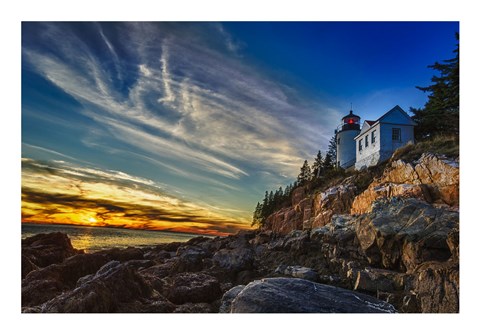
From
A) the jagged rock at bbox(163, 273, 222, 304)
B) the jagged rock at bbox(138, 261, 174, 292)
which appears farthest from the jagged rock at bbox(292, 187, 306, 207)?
the jagged rock at bbox(163, 273, 222, 304)

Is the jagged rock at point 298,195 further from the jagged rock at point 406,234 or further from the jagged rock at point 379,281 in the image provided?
the jagged rock at point 379,281

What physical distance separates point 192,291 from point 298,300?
1982 millimetres

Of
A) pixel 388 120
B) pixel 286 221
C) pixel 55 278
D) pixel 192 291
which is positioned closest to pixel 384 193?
pixel 388 120

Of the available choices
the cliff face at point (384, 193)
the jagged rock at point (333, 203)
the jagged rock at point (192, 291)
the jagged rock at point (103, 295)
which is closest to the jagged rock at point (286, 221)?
the cliff face at point (384, 193)

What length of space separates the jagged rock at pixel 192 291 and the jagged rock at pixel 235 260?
205 centimetres

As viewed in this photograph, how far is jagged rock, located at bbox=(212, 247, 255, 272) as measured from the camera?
24.9 feet

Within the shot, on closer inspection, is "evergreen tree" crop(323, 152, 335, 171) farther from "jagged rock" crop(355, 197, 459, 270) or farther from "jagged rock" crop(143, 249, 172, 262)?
"jagged rock" crop(143, 249, 172, 262)

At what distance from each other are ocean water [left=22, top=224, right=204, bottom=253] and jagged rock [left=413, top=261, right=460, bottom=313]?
15.5 feet

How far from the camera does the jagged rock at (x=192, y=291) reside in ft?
16.5

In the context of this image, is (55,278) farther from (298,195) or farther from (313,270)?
(298,195)

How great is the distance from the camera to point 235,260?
7.86 meters
